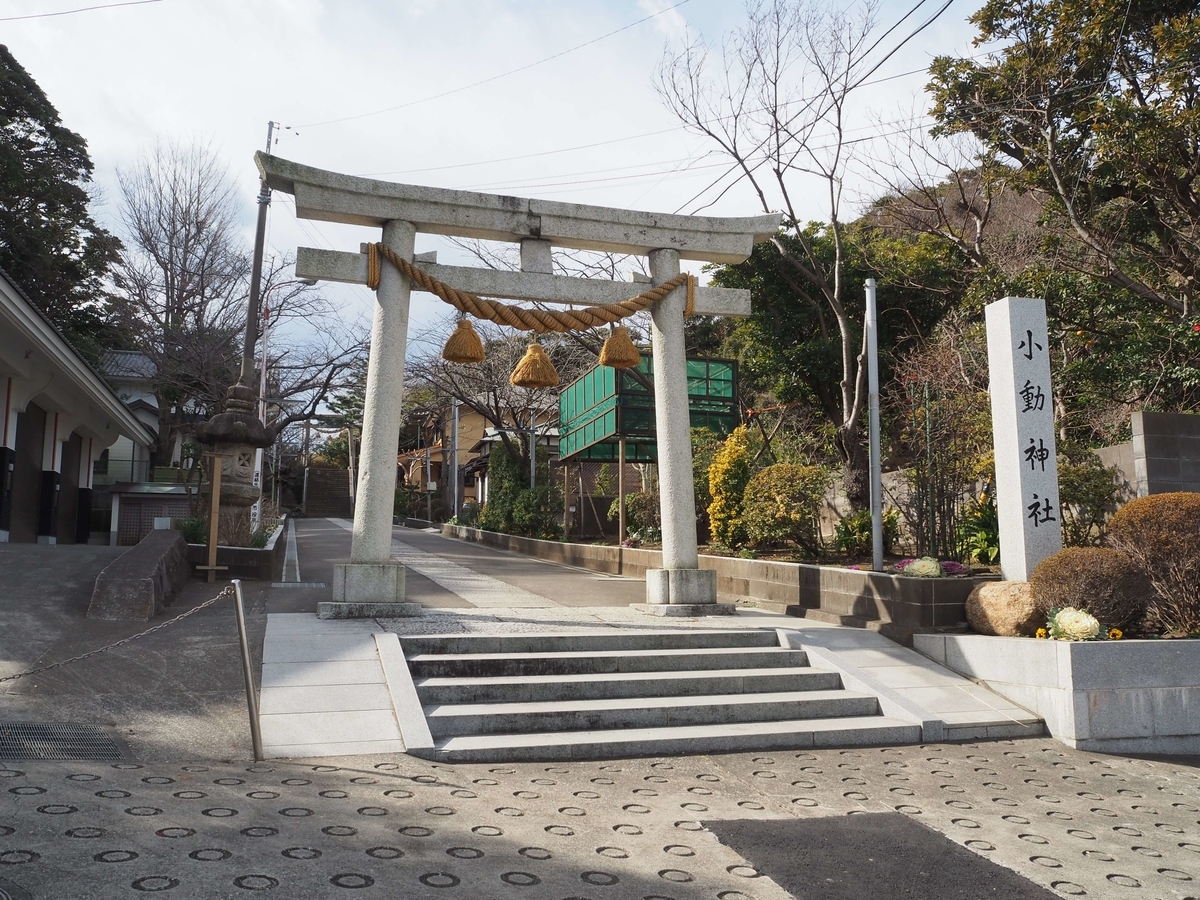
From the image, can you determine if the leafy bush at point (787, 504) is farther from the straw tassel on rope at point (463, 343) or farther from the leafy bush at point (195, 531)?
the leafy bush at point (195, 531)

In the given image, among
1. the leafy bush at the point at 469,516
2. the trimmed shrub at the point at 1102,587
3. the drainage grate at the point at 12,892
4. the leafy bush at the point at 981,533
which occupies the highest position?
the leafy bush at the point at 469,516

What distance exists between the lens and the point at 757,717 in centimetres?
701

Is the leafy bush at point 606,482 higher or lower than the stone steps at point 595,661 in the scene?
higher

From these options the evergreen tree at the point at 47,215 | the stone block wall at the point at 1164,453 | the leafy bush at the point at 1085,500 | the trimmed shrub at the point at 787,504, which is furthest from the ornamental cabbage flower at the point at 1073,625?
the evergreen tree at the point at 47,215

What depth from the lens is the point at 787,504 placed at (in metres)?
12.4

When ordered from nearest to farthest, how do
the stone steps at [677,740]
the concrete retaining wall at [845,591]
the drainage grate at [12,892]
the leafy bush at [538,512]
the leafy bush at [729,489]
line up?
the drainage grate at [12,892], the stone steps at [677,740], the concrete retaining wall at [845,591], the leafy bush at [729,489], the leafy bush at [538,512]

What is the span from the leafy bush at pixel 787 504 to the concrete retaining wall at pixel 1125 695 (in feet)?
17.1

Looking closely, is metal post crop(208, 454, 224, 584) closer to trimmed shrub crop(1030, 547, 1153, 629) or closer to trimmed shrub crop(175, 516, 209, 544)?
trimmed shrub crop(175, 516, 209, 544)

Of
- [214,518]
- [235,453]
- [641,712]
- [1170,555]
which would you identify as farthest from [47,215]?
[1170,555]

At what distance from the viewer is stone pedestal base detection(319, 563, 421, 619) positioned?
9039 mm

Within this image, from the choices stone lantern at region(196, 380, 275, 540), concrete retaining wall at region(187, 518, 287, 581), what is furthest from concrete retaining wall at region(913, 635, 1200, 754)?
stone lantern at region(196, 380, 275, 540)

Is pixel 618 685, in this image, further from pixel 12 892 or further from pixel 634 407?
pixel 634 407

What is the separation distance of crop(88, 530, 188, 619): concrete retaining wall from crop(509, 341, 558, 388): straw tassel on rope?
4338mm

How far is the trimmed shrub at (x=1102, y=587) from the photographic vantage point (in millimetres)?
7520
